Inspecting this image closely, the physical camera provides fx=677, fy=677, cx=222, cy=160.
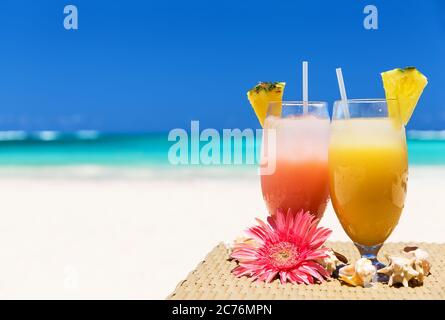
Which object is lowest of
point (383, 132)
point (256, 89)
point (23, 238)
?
point (23, 238)

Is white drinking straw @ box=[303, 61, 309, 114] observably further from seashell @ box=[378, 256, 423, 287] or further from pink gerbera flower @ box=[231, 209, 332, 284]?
seashell @ box=[378, 256, 423, 287]

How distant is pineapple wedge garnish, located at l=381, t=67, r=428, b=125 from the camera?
5.76 feet

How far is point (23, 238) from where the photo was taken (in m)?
3.33

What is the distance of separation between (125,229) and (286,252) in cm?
190

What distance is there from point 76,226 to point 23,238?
370 mm

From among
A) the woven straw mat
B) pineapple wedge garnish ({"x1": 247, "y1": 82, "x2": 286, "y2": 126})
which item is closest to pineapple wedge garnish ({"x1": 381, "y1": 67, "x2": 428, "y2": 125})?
pineapple wedge garnish ({"x1": 247, "y1": 82, "x2": 286, "y2": 126})

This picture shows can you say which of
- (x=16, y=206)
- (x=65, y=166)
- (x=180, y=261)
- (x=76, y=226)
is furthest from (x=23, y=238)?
(x=65, y=166)

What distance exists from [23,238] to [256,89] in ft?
5.99

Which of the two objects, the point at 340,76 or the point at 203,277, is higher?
the point at 340,76

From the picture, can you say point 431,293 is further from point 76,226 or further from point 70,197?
point 70,197
